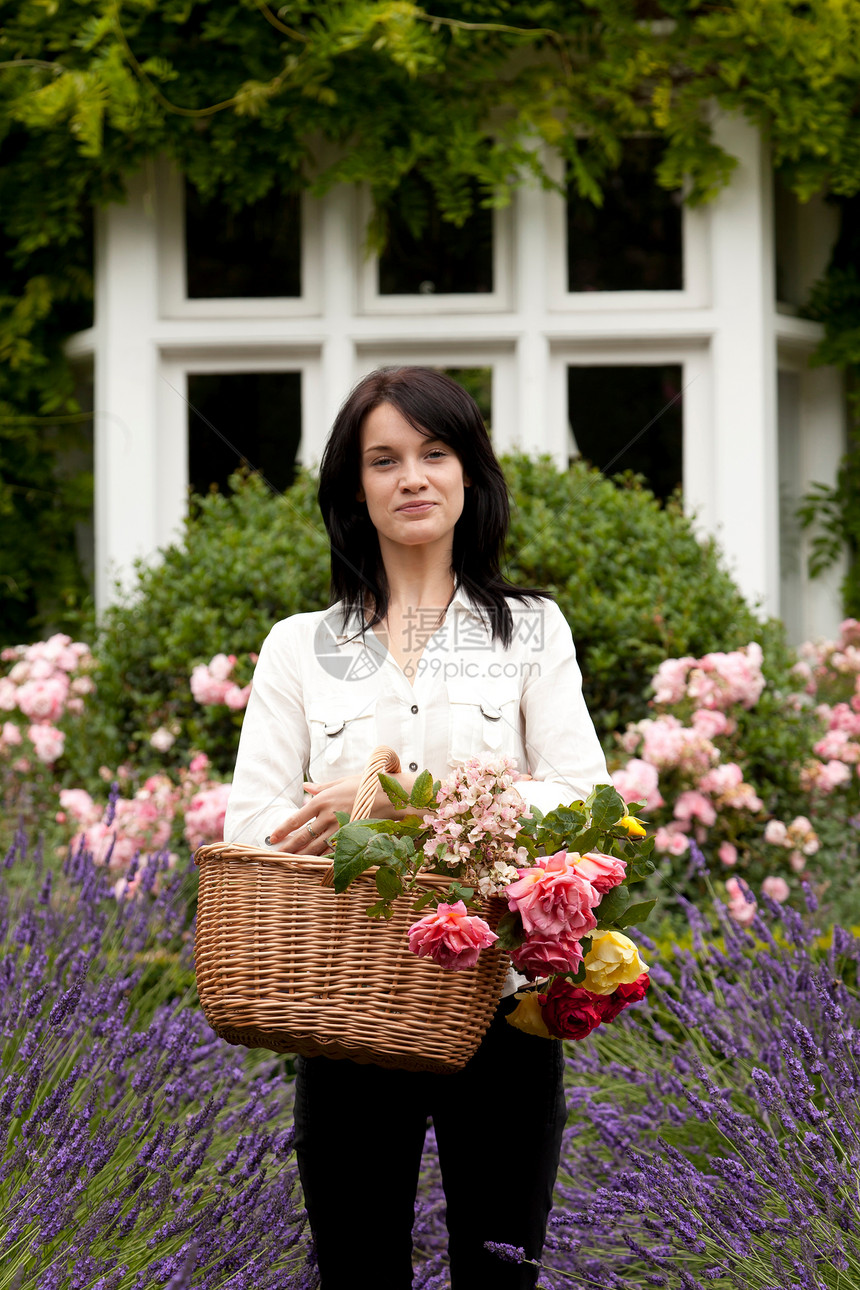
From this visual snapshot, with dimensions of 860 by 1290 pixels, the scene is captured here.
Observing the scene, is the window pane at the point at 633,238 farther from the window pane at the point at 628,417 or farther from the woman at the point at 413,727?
the woman at the point at 413,727

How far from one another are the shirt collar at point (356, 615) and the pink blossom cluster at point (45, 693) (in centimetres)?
269

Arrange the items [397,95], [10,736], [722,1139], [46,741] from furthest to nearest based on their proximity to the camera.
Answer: [397,95], [10,736], [46,741], [722,1139]

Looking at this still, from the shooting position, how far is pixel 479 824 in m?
1.42

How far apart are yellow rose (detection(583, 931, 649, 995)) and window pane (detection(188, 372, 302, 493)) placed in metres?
3.99

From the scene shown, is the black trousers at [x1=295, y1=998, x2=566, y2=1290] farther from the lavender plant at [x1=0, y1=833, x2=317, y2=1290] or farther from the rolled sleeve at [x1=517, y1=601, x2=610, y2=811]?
the rolled sleeve at [x1=517, y1=601, x2=610, y2=811]

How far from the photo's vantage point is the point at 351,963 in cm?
143

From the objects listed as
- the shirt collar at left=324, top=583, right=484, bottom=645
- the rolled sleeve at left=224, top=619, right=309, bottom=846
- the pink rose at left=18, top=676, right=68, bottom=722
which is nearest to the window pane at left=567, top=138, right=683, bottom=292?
the pink rose at left=18, top=676, right=68, bottom=722

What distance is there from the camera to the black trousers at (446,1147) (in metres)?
1.63

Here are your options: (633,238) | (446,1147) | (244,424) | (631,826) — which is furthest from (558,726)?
(633,238)

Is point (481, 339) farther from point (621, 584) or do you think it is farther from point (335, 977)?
point (335, 977)

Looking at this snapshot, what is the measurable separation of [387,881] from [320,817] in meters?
0.18

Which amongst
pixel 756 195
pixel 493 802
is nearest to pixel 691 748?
pixel 493 802

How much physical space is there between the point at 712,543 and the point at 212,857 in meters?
3.07

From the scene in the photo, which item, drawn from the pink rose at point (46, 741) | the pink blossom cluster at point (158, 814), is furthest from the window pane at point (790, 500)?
the pink rose at point (46, 741)
